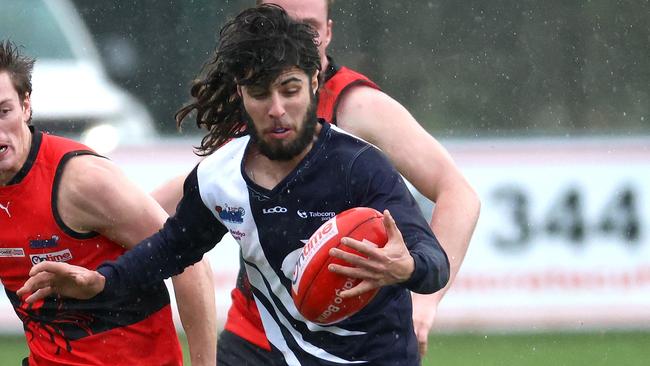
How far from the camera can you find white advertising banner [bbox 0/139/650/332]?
28.0ft

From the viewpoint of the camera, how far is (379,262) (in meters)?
3.42

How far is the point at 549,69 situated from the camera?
9.48m

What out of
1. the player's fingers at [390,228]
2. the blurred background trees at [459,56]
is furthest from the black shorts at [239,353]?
the blurred background trees at [459,56]

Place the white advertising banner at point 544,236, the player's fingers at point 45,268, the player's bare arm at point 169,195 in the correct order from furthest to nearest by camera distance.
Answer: the white advertising banner at point 544,236 → the player's bare arm at point 169,195 → the player's fingers at point 45,268

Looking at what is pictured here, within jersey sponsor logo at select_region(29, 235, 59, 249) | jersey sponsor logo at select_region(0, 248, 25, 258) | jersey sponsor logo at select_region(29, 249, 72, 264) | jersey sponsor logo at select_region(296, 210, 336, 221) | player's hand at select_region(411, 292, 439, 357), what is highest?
jersey sponsor logo at select_region(296, 210, 336, 221)

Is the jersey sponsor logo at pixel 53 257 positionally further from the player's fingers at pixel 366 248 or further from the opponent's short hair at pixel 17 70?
the player's fingers at pixel 366 248

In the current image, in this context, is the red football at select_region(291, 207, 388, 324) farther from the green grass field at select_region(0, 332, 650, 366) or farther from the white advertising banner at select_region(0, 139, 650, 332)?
the white advertising banner at select_region(0, 139, 650, 332)

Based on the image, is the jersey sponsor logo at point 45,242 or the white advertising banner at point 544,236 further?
the white advertising banner at point 544,236

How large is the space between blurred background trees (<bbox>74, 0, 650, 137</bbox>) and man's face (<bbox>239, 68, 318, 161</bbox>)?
213 inches

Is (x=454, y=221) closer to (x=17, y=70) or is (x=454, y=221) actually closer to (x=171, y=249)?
(x=171, y=249)

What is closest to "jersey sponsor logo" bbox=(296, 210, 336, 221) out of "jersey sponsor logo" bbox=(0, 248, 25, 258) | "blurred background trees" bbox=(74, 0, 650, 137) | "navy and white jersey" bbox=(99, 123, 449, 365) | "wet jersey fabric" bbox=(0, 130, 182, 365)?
"navy and white jersey" bbox=(99, 123, 449, 365)

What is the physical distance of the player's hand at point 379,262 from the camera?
3.41 meters

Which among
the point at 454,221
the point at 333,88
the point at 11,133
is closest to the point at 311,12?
the point at 333,88

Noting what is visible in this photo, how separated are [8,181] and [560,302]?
15.8 feet
